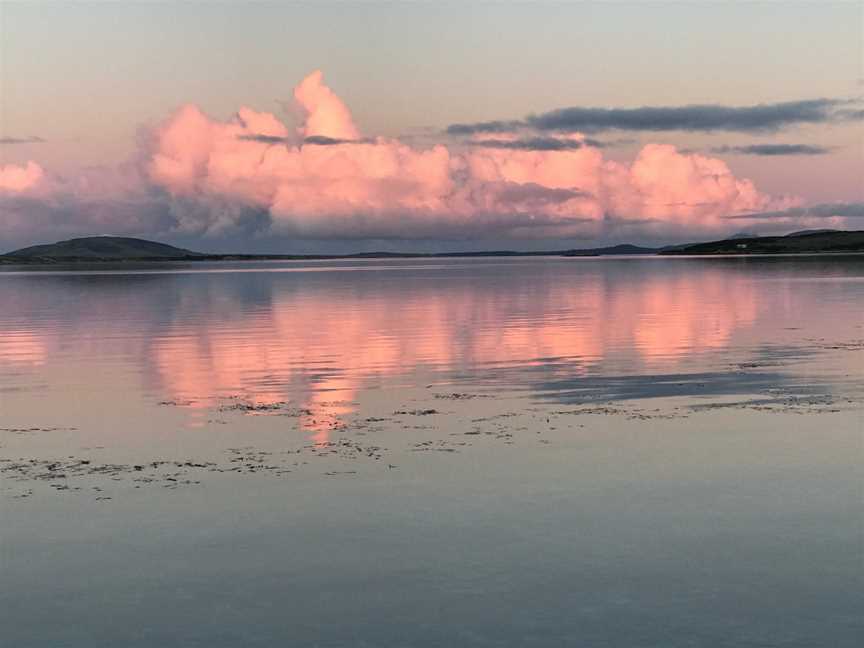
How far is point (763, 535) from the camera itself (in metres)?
16.9

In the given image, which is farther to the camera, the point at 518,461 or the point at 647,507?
the point at 518,461

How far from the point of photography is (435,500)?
1947 cm

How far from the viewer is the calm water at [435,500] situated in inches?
533

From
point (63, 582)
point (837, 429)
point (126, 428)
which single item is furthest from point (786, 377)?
point (63, 582)

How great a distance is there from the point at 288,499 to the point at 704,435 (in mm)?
10859

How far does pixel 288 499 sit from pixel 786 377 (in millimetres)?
21734

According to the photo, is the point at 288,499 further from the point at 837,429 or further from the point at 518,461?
the point at 837,429

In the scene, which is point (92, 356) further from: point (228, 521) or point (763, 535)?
point (763, 535)

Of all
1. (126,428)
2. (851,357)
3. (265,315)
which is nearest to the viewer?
(126,428)

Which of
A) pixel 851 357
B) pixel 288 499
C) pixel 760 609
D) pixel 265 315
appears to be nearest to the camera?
pixel 760 609

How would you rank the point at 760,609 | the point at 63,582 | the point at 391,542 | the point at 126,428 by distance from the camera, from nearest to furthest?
1. the point at 760,609
2. the point at 63,582
3. the point at 391,542
4. the point at 126,428

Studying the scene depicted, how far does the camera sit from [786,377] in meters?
35.6

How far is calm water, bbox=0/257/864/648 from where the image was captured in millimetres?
13539

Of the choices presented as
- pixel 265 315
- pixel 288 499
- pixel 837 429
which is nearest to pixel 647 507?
pixel 288 499
